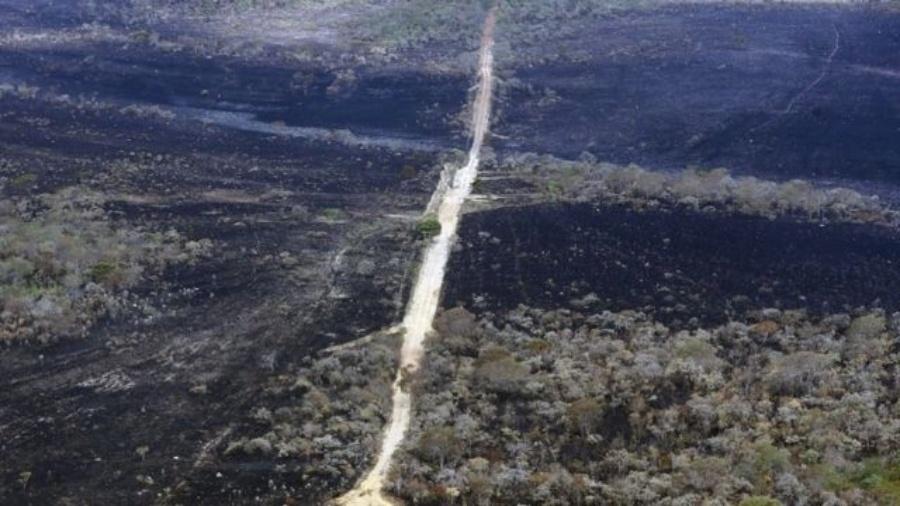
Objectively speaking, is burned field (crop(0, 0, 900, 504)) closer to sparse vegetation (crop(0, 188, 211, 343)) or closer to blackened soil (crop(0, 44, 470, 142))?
sparse vegetation (crop(0, 188, 211, 343))

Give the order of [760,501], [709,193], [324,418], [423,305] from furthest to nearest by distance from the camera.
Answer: [709,193] → [423,305] → [324,418] → [760,501]

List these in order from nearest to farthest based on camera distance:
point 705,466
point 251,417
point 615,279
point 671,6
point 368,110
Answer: point 705,466 → point 251,417 → point 615,279 → point 368,110 → point 671,6

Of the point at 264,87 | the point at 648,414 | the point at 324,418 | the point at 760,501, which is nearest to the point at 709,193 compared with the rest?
the point at 648,414

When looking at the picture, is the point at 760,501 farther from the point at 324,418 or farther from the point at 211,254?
the point at 211,254

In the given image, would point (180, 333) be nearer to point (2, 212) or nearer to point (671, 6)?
point (2, 212)

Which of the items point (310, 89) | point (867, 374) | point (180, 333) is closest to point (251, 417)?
point (180, 333)

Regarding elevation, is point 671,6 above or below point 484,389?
above
